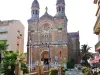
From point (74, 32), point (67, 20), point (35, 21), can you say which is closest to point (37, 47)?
point (35, 21)

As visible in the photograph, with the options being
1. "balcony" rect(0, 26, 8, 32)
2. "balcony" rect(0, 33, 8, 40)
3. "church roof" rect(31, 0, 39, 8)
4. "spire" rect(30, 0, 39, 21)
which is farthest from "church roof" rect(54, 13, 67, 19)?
"balcony" rect(0, 33, 8, 40)

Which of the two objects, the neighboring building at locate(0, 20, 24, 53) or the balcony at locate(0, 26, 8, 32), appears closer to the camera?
the neighboring building at locate(0, 20, 24, 53)

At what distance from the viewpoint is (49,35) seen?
2596 inches

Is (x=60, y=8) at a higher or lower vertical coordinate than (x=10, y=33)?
higher

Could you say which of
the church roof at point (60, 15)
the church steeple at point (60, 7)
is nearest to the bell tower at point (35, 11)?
the church roof at point (60, 15)

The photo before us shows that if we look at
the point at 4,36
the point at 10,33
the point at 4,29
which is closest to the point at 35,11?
the point at 10,33

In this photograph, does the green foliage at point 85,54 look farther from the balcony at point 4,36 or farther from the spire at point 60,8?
the balcony at point 4,36

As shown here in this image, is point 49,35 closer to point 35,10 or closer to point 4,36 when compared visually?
point 35,10

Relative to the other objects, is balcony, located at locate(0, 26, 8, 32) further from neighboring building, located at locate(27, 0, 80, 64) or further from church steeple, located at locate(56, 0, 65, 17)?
church steeple, located at locate(56, 0, 65, 17)

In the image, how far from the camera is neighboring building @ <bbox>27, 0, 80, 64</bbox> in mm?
63906

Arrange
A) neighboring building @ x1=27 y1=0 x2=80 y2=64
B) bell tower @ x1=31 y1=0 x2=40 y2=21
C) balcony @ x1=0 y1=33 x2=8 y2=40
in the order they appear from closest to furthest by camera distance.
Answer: balcony @ x1=0 y1=33 x2=8 y2=40 → neighboring building @ x1=27 y1=0 x2=80 y2=64 → bell tower @ x1=31 y1=0 x2=40 y2=21

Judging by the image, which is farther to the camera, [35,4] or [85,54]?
[85,54]

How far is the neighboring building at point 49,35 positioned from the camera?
210ft

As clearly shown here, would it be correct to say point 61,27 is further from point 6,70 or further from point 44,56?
point 6,70
